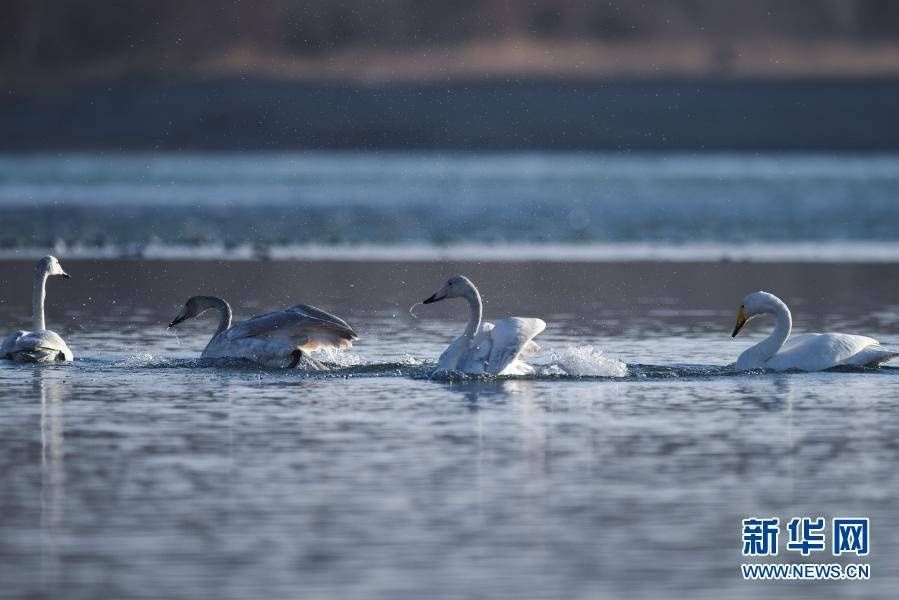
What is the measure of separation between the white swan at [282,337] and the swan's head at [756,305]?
120 inches

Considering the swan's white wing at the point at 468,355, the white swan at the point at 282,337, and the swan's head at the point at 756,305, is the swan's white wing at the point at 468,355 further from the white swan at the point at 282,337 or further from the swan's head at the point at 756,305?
the swan's head at the point at 756,305

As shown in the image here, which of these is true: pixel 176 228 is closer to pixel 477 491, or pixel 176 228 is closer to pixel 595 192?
pixel 595 192

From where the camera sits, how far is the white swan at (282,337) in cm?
1521

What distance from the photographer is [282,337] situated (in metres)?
15.3

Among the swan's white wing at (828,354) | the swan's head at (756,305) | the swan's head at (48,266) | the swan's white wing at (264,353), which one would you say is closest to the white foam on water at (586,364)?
the swan's white wing at (828,354)

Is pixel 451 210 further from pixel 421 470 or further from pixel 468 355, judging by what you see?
pixel 421 470

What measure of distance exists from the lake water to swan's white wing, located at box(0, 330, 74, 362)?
14 cm

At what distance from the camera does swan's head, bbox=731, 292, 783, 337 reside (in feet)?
51.8

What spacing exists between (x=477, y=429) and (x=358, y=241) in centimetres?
1951

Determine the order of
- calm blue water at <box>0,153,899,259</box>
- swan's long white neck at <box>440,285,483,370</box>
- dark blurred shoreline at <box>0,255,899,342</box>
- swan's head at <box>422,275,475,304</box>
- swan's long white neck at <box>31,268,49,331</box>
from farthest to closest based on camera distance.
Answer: calm blue water at <box>0,153,899,259</box>
dark blurred shoreline at <box>0,255,899,342</box>
swan's long white neck at <box>31,268,49,331</box>
swan's head at <box>422,275,475,304</box>
swan's long white neck at <box>440,285,483,370</box>

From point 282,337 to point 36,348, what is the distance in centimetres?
180

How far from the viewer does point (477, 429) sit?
39.2 ft

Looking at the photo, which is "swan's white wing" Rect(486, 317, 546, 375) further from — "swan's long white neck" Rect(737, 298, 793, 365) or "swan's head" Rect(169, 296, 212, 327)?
"swan's head" Rect(169, 296, 212, 327)

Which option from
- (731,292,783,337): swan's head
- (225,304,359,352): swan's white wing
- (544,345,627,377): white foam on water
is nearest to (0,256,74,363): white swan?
(225,304,359,352): swan's white wing
